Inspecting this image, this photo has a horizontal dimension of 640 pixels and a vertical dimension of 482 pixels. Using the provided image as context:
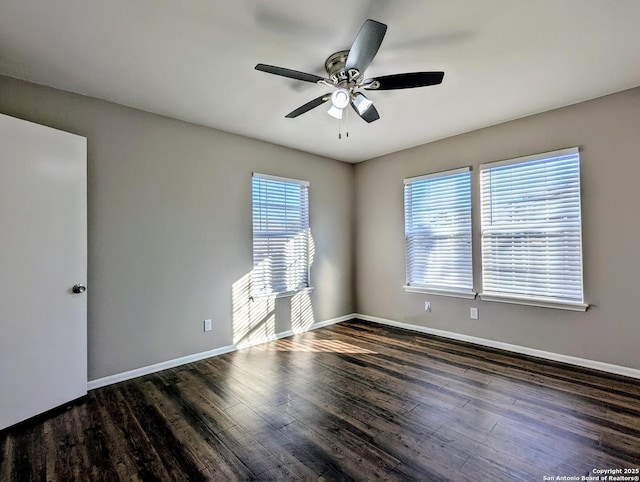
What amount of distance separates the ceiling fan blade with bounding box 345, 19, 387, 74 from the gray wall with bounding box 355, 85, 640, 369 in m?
2.48

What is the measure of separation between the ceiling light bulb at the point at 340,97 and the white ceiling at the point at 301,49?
0.27 metres

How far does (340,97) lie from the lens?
89.2 inches

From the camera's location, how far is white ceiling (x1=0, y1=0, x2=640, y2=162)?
5.98 ft

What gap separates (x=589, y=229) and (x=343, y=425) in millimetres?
2961

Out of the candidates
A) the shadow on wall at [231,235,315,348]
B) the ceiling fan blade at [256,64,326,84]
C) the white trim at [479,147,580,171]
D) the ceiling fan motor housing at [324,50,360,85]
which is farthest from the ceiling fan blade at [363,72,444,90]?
the shadow on wall at [231,235,315,348]

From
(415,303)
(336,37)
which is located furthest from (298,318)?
(336,37)

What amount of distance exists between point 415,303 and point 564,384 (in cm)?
192

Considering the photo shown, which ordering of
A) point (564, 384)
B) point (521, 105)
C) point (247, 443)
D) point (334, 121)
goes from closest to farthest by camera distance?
point (247, 443) < point (564, 384) < point (521, 105) < point (334, 121)

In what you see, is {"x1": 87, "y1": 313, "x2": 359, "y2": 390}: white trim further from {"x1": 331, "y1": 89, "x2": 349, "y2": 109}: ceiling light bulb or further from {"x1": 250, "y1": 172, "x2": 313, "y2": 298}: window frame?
{"x1": 331, "y1": 89, "x2": 349, "y2": 109}: ceiling light bulb

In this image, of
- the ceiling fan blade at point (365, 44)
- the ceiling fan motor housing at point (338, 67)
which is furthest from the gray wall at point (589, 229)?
the ceiling fan blade at point (365, 44)

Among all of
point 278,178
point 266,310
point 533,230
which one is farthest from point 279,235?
point 533,230

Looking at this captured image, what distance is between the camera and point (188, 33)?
6.61 ft

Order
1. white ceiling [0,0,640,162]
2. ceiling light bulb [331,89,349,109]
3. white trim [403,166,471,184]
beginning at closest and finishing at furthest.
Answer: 1. white ceiling [0,0,640,162]
2. ceiling light bulb [331,89,349,109]
3. white trim [403,166,471,184]

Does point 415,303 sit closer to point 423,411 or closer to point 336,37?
point 423,411
